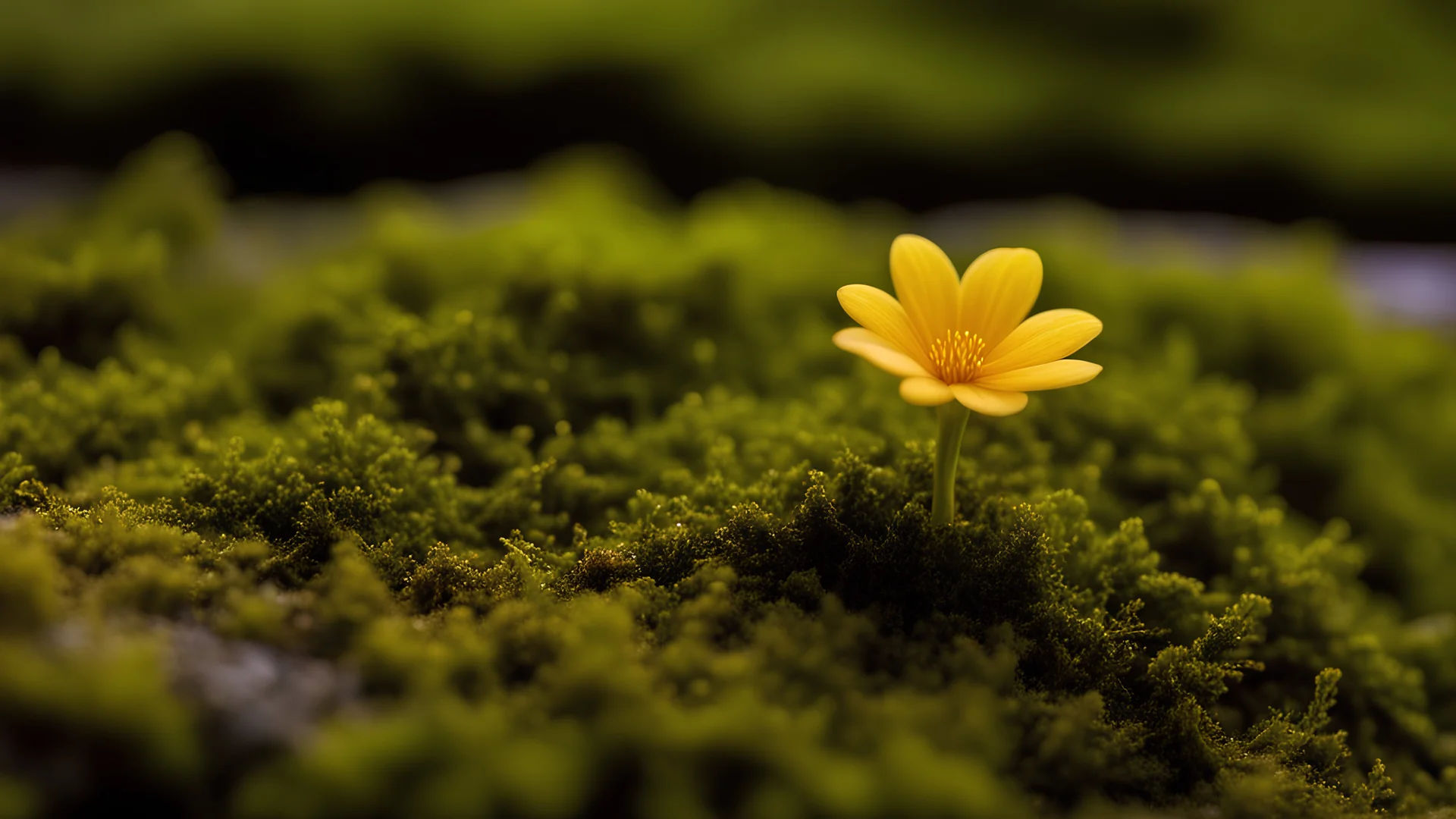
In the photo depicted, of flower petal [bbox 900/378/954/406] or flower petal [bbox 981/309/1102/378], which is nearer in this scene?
flower petal [bbox 900/378/954/406]

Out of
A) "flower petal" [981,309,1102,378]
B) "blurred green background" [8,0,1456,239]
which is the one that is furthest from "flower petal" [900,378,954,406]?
"blurred green background" [8,0,1456,239]

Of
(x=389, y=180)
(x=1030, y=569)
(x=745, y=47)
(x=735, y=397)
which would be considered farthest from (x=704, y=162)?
(x=1030, y=569)

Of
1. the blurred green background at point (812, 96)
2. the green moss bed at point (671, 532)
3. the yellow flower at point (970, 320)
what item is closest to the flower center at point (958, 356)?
the yellow flower at point (970, 320)

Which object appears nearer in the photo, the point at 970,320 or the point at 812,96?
the point at 970,320

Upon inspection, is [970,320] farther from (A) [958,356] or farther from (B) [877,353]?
(B) [877,353]

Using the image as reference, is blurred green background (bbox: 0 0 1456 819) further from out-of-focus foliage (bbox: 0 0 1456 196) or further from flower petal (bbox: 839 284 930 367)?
out-of-focus foliage (bbox: 0 0 1456 196)

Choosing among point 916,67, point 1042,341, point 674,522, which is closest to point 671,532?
point 674,522
